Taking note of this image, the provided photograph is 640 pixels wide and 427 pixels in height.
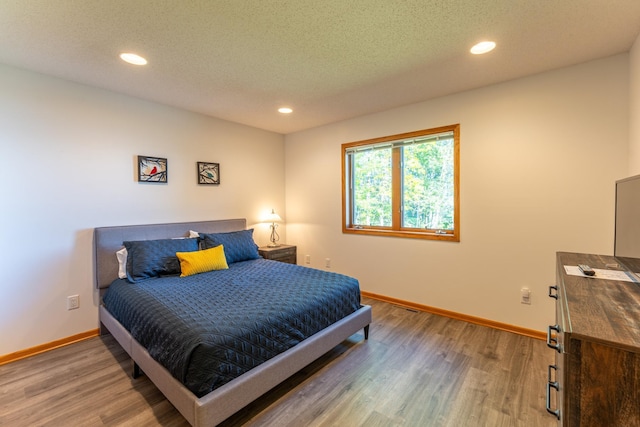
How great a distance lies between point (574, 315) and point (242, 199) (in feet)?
12.7

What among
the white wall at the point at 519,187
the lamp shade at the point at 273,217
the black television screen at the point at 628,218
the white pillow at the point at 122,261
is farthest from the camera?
the lamp shade at the point at 273,217

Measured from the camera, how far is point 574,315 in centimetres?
88

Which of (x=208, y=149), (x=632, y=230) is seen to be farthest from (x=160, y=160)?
(x=632, y=230)

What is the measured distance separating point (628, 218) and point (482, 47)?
1478 millimetres

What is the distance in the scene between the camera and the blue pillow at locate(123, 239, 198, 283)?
269 cm

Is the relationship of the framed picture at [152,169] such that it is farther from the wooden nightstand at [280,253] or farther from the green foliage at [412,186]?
the green foliage at [412,186]

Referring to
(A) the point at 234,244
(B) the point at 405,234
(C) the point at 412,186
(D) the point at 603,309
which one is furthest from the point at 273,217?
(D) the point at 603,309

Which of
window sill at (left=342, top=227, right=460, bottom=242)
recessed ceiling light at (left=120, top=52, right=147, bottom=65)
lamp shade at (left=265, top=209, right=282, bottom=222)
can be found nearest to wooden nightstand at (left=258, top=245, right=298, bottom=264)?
lamp shade at (left=265, top=209, right=282, bottom=222)

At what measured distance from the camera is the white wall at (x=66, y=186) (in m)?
2.40

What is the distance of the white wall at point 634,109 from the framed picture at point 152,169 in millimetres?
4294

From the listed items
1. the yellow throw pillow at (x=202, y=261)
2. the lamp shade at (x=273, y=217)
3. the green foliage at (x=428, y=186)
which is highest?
the green foliage at (x=428, y=186)

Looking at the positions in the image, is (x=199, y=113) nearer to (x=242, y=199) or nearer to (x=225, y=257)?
(x=242, y=199)

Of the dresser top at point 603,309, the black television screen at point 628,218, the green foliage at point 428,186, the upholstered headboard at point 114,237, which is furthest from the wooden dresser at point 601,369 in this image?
the upholstered headboard at point 114,237

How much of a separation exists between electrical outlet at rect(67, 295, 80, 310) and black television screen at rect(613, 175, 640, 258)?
14.0 feet
